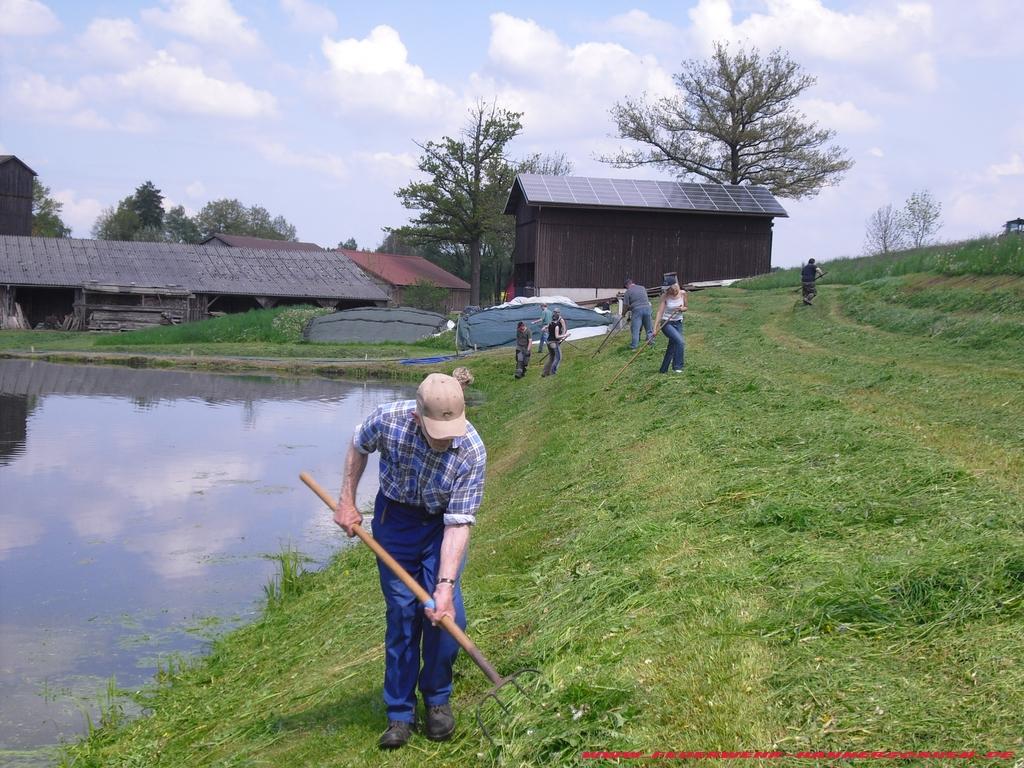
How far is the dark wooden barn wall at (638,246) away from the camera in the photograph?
45125 millimetres

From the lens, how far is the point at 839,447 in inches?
389

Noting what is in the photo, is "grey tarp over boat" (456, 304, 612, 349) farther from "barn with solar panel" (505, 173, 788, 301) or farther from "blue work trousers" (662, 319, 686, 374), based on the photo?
"blue work trousers" (662, 319, 686, 374)

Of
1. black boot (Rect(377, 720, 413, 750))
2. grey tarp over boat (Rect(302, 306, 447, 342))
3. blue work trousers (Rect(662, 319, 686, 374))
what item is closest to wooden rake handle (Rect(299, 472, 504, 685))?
black boot (Rect(377, 720, 413, 750))

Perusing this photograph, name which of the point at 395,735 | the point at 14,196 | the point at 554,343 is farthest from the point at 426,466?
the point at 14,196

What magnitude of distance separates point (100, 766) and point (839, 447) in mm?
7100

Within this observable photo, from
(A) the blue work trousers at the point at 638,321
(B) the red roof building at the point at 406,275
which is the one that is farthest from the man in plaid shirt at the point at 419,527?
(B) the red roof building at the point at 406,275

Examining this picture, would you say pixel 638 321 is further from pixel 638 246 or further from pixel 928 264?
pixel 638 246

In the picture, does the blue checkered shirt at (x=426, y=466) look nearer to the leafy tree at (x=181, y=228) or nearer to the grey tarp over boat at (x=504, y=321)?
the grey tarp over boat at (x=504, y=321)

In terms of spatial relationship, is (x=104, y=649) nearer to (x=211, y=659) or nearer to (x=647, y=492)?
(x=211, y=659)

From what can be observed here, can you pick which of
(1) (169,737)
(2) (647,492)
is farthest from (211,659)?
(2) (647,492)

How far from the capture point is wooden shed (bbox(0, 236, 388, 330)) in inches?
2082

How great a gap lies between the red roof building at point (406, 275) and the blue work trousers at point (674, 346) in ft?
177

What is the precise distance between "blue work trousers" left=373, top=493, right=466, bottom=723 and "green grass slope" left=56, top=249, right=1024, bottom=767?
298 mm

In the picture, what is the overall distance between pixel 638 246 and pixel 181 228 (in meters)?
76.4
